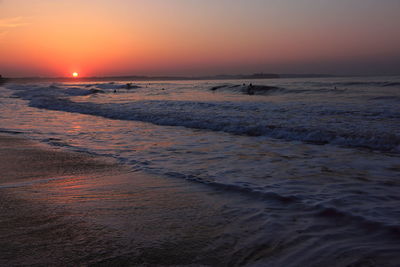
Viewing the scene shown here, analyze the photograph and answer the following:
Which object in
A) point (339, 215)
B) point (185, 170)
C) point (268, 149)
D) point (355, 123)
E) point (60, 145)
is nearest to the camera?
point (339, 215)

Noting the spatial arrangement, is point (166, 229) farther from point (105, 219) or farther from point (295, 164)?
point (295, 164)

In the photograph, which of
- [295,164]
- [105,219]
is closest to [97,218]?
[105,219]

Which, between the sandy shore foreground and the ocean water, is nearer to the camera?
the sandy shore foreground

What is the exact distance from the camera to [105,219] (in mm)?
3279

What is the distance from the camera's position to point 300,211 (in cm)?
357

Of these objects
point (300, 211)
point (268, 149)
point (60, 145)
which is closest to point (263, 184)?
point (300, 211)

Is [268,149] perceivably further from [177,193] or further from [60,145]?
[60,145]

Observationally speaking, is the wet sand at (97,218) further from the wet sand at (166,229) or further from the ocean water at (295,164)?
the ocean water at (295,164)

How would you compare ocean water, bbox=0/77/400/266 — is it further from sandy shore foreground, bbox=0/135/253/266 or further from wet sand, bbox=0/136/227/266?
wet sand, bbox=0/136/227/266

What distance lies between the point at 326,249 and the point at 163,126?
926 centimetres

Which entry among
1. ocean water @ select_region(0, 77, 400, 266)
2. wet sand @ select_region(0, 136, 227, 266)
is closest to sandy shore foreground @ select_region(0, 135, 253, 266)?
wet sand @ select_region(0, 136, 227, 266)

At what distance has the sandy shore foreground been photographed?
8.36ft

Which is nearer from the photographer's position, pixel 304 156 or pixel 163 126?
pixel 304 156

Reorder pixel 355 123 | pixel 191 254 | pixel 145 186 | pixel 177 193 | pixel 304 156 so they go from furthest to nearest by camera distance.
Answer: pixel 355 123, pixel 304 156, pixel 145 186, pixel 177 193, pixel 191 254
